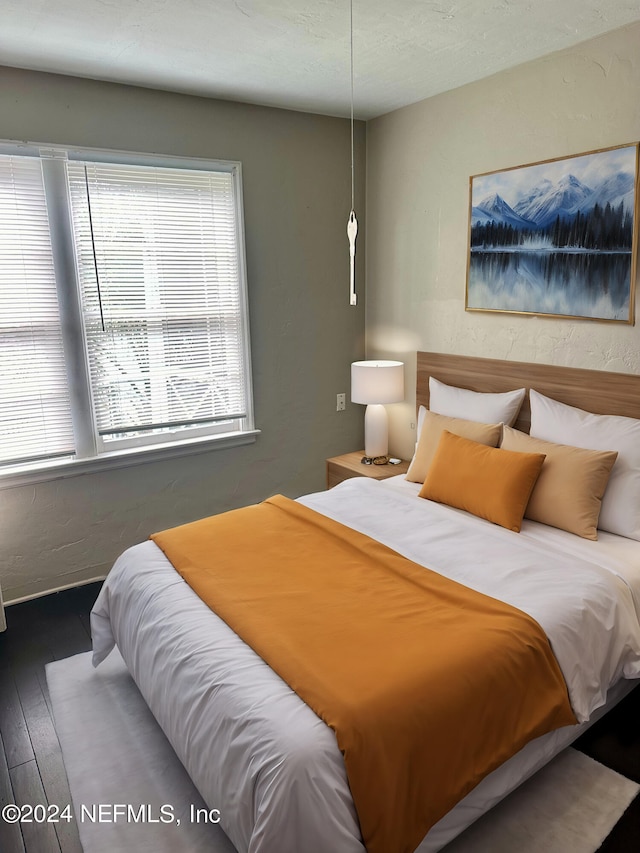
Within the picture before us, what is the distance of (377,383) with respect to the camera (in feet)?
12.4

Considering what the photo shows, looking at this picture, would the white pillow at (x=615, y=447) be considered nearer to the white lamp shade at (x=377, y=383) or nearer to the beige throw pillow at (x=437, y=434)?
the beige throw pillow at (x=437, y=434)

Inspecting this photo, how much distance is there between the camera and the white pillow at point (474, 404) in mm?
3176

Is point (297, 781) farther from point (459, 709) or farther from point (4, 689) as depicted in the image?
point (4, 689)

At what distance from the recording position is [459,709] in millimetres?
1701

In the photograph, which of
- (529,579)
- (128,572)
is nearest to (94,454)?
(128,572)

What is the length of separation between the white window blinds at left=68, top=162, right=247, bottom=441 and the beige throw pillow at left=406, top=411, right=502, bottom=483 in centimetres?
121

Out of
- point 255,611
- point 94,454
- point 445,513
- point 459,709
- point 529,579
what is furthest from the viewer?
point 94,454

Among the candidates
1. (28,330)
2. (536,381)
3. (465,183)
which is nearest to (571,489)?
(536,381)

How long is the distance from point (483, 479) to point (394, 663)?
123 centimetres

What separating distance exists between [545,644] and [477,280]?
2.11 meters

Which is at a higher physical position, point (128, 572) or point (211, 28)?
A: point (211, 28)

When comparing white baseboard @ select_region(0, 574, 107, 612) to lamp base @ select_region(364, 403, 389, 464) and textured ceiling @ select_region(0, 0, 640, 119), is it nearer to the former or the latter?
lamp base @ select_region(364, 403, 389, 464)

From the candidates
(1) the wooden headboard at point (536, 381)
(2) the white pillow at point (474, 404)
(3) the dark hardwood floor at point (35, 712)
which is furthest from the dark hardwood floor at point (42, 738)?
(2) the white pillow at point (474, 404)

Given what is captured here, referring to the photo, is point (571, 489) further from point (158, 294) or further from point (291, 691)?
point (158, 294)
